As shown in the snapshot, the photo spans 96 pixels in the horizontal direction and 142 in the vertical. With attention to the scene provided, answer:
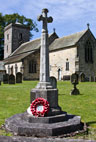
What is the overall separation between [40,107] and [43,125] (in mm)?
569

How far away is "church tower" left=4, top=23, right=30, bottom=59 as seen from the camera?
45.7 meters

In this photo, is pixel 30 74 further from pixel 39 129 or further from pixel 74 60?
pixel 39 129

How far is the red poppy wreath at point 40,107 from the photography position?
15.4ft

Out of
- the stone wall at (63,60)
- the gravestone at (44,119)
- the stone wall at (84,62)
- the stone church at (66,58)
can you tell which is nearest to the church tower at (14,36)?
the stone church at (66,58)

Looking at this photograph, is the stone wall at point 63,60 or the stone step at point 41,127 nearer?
the stone step at point 41,127

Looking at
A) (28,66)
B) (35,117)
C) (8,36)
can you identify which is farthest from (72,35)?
(35,117)

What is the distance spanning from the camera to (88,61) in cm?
3136

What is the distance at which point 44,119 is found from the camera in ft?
15.0

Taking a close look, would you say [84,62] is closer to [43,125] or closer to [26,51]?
[26,51]

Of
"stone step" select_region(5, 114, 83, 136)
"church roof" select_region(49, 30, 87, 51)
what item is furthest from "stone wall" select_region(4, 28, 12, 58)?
"stone step" select_region(5, 114, 83, 136)

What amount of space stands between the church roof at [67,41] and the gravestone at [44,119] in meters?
25.2

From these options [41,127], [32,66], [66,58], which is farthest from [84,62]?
[41,127]

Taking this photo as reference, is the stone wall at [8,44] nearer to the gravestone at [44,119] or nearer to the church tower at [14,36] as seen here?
the church tower at [14,36]

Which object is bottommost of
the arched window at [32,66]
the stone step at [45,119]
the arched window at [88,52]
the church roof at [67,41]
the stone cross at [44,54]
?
the stone step at [45,119]
